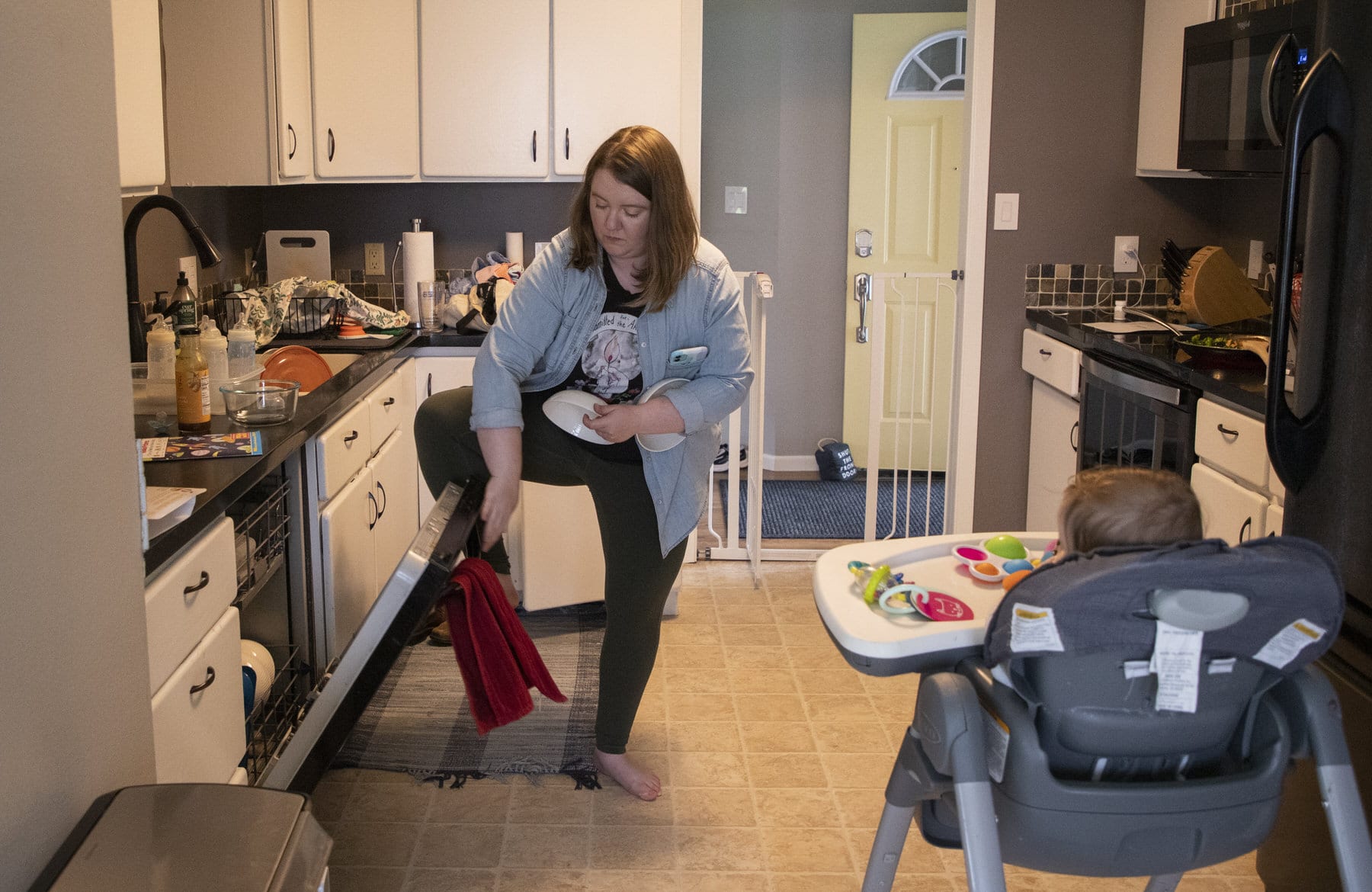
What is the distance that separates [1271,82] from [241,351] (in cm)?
247

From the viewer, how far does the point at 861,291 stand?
566 centimetres

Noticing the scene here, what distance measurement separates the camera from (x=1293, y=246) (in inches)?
79.6

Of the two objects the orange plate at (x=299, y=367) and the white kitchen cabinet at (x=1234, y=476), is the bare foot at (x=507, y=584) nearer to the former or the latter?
the orange plate at (x=299, y=367)

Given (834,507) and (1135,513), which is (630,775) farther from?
(834,507)

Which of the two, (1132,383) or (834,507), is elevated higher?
(1132,383)

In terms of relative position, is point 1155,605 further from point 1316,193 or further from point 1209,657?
point 1316,193

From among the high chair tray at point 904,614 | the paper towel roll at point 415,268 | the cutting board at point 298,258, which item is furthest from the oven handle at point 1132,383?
the cutting board at point 298,258

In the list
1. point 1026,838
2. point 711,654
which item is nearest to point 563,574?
point 711,654

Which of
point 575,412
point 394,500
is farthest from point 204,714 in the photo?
point 394,500

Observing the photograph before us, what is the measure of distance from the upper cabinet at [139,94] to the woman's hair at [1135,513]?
1.91 meters

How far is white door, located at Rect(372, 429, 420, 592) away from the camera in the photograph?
135 inches

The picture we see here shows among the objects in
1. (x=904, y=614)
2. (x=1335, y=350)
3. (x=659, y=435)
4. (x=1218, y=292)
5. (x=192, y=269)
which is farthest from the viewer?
(x=1218, y=292)

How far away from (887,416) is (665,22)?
2470 millimetres

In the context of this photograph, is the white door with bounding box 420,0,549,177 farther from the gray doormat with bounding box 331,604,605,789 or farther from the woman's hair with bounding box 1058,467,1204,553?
the woman's hair with bounding box 1058,467,1204,553
